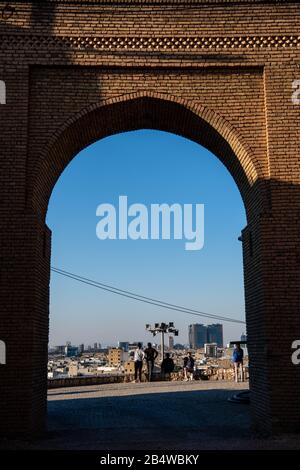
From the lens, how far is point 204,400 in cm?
1274

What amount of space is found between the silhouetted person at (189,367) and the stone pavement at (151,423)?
179 inches

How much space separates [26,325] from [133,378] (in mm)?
12360

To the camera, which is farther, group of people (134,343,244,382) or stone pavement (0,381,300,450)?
group of people (134,343,244,382)

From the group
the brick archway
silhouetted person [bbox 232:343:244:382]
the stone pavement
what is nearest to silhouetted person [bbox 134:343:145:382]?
the stone pavement

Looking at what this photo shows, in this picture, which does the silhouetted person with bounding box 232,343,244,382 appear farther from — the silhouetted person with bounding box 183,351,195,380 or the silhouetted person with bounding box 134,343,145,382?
the silhouetted person with bounding box 134,343,145,382

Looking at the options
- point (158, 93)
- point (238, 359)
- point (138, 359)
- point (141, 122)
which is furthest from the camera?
point (138, 359)

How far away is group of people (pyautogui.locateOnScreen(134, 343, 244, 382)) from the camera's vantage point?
16539 millimetres

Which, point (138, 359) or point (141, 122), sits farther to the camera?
point (138, 359)

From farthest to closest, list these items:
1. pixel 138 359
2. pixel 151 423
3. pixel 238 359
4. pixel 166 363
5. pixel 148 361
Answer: pixel 166 363 → pixel 148 361 → pixel 138 359 → pixel 238 359 → pixel 151 423

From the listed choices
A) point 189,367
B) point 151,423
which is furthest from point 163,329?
point 151,423

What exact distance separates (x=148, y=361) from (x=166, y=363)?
1124mm

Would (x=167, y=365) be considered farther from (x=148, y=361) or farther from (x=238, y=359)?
(x=238, y=359)

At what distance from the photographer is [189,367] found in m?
19.7
